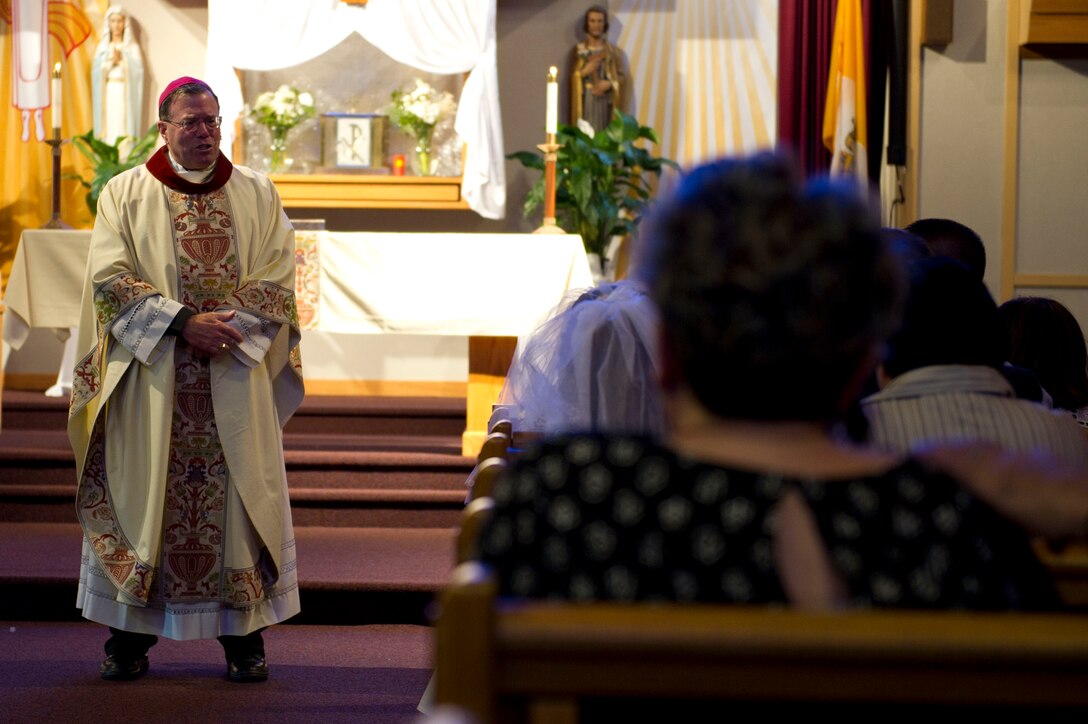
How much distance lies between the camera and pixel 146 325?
12.2 feet

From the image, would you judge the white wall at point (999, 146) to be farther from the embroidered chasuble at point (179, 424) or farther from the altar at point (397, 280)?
the embroidered chasuble at point (179, 424)

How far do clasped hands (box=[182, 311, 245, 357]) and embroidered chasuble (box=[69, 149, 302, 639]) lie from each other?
0.05 meters

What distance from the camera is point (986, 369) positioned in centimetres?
192

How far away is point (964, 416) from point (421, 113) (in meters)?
5.84

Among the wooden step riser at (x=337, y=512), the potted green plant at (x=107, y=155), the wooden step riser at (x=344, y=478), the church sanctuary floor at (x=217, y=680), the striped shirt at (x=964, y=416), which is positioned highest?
the potted green plant at (x=107, y=155)

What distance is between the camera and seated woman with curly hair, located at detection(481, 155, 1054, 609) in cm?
107

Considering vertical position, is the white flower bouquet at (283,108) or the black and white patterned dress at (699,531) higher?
the white flower bouquet at (283,108)

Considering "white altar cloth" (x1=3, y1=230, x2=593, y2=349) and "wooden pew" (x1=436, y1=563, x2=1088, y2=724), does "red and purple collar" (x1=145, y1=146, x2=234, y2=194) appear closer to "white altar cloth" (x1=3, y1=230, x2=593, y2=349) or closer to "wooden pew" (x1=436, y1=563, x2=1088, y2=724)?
"white altar cloth" (x1=3, y1=230, x2=593, y2=349)

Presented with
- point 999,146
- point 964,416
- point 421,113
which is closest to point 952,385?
point 964,416

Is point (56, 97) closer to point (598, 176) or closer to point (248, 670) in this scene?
point (598, 176)

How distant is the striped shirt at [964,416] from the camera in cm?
183

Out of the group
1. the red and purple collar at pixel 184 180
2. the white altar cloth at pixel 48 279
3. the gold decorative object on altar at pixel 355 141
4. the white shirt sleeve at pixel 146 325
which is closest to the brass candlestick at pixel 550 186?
the gold decorative object on altar at pixel 355 141

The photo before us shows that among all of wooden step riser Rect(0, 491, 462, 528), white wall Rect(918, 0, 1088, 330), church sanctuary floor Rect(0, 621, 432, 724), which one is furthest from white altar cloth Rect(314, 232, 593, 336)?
white wall Rect(918, 0, 1088, 330)

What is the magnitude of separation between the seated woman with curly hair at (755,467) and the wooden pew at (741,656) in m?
0.16
